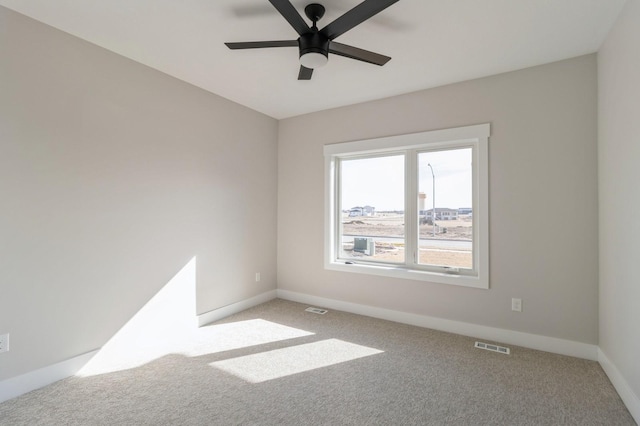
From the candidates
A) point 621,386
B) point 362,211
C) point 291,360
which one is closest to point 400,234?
point 362,211

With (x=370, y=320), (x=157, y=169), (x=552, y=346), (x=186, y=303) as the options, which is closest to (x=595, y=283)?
(x=552, y=346)

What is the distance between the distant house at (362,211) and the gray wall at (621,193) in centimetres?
213

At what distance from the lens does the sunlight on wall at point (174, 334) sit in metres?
2.48

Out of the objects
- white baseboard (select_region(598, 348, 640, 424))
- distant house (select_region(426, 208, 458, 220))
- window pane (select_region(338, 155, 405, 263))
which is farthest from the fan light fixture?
white baseboard (select_region(598, 348, 640, 424))

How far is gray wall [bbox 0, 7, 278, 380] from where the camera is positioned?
2018 mm

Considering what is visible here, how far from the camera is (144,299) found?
272 centimetres

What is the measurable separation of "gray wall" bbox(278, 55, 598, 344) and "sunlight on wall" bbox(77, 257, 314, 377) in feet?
4.96

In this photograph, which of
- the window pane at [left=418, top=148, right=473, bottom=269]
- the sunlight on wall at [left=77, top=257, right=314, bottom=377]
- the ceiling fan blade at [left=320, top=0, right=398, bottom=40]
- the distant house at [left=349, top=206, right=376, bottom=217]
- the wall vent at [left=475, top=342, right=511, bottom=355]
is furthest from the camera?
the distant house at [left=349, top=206, right=376, bottom=217]

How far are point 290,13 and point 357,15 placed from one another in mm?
379

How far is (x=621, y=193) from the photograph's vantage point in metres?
2.01

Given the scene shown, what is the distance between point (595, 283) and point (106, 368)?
13.6ft

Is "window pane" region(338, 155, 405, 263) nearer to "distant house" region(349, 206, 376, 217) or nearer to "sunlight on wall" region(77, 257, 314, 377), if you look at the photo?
"distant house" region(349, 206, 376, 217)

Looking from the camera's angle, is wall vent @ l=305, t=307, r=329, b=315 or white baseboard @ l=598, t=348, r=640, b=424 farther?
wall vent @ l=305, t=307, r=329, b=315

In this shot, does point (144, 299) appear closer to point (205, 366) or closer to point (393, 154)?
point (205, 366)
